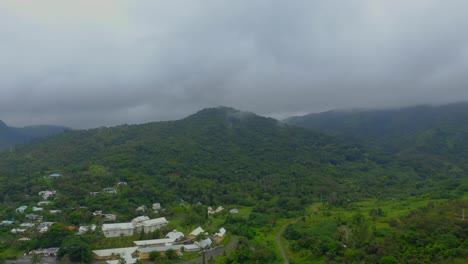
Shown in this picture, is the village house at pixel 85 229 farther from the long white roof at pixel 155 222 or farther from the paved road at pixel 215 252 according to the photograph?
the paved road at pixel 215 252

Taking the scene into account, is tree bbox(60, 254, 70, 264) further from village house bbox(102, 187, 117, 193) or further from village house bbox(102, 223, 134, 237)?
village house bbox(102, 187, 117, 193)

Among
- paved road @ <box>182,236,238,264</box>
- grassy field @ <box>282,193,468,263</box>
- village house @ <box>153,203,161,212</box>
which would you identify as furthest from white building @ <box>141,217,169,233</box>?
grassy field @ <box>282,193,468,263</box>

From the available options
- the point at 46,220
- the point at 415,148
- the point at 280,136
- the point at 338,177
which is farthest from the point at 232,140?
the point at 415,148

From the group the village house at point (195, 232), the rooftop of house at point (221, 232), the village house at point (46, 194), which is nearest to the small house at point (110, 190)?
the village house at point (46, 194)

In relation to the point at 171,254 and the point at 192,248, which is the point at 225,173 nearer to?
the point at 192,248

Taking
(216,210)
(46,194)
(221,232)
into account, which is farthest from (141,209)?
(46,194)
